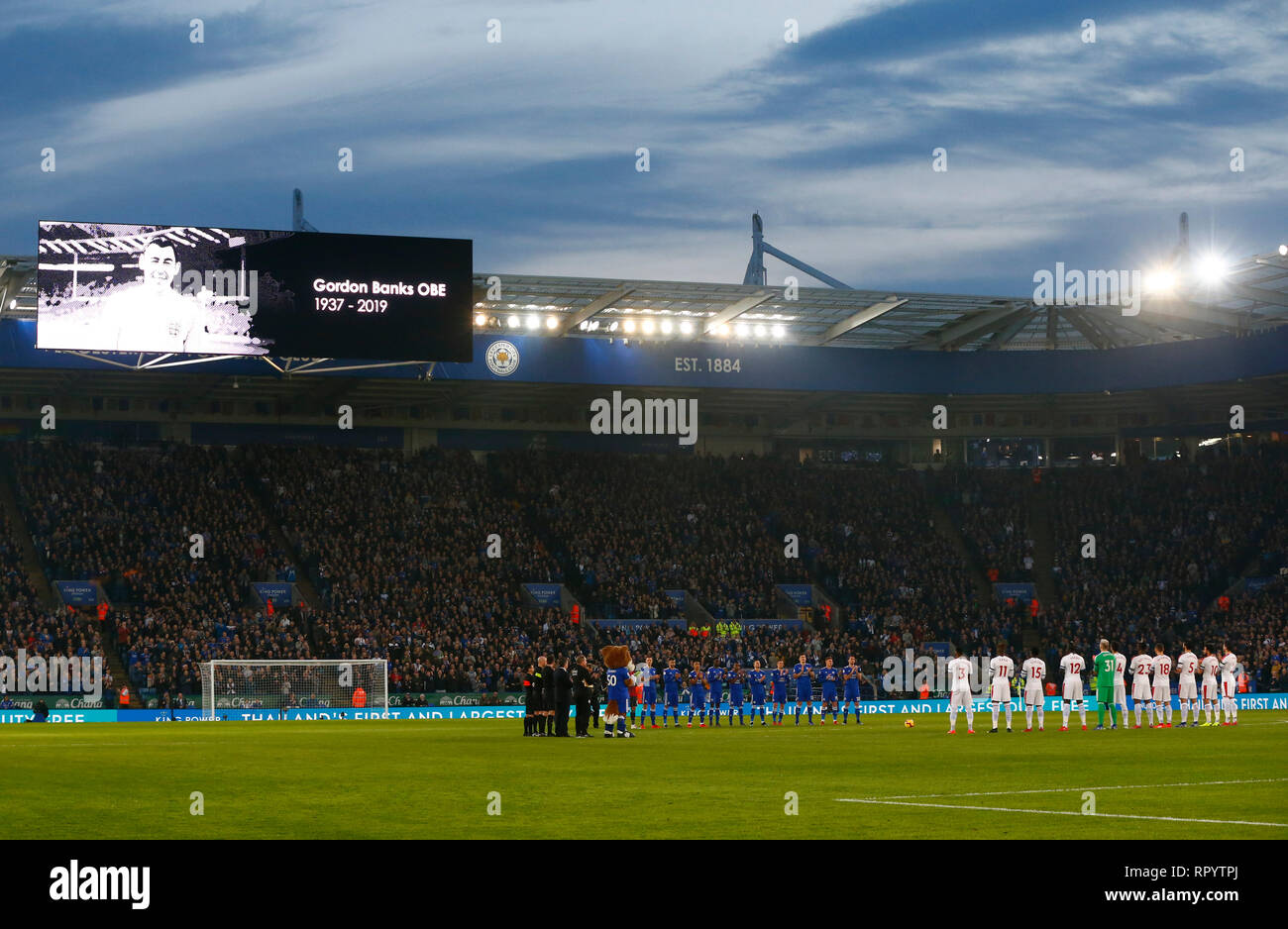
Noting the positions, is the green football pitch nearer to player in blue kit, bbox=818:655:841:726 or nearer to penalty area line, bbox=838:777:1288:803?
penalty area line, bbox=838:777:1288:803

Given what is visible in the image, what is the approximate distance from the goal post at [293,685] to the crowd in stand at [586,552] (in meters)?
0.80

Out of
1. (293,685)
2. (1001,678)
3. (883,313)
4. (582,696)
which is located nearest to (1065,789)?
(582,696)

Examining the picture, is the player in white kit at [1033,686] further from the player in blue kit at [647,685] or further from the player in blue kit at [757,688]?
the player in blue kit at [647,685]

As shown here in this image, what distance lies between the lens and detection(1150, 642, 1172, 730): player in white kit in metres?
34.9

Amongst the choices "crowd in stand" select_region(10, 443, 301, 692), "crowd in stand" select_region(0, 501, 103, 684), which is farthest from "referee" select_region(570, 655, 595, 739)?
"crowd in stand" select_region(0, 501, 103, 684)

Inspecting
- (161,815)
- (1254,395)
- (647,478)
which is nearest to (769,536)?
(647,478)

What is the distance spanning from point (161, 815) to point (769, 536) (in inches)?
1876

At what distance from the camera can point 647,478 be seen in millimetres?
62781

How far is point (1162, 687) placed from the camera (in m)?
35.8

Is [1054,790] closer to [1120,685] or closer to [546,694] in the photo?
[546,694]

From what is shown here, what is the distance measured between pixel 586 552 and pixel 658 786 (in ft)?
130

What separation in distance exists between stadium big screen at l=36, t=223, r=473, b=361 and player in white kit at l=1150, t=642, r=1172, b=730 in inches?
867
